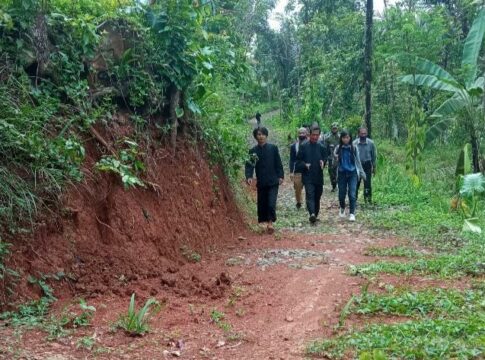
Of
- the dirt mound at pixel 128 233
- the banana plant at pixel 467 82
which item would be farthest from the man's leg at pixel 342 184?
the dirt mound at pixel 128 233

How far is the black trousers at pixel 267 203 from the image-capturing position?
942 centimetres

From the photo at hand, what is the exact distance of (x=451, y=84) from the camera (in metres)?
11.2

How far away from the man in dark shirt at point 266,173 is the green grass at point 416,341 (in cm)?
510

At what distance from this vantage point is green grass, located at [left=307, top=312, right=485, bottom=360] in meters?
3.74

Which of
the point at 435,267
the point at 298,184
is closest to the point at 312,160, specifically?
the point at 298,184

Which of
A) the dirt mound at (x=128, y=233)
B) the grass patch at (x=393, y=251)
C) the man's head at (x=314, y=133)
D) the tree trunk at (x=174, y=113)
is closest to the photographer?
the dirt mound at (x=128, y=233)

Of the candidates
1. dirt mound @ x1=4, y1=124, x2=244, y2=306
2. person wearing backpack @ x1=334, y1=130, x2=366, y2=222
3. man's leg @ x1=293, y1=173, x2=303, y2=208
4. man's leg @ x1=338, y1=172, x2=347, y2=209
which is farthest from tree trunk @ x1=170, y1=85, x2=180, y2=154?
man's leg @ x1=293, y1=173, x2=303, y2=208

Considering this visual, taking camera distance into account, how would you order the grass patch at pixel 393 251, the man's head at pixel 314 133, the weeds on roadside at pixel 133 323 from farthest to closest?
the man's head at pixel 314 133
the grass patch at pixel 393 251
the weeds on roadside at pixel 133 323

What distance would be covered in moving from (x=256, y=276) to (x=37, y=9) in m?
4.12

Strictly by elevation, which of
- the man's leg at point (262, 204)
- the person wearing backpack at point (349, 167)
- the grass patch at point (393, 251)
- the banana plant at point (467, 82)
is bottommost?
the grass patch at point (393, 251)

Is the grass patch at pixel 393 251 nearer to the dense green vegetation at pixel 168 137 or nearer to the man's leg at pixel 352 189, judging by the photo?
the dense green vegetation at pixel 168 137

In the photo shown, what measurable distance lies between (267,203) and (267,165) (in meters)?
0.69

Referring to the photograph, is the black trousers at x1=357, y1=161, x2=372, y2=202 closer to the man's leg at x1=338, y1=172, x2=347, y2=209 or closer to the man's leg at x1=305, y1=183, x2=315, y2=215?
the man's leg at x1=338, y1=172, x2=347, y2=209

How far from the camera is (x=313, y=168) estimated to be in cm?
1058
